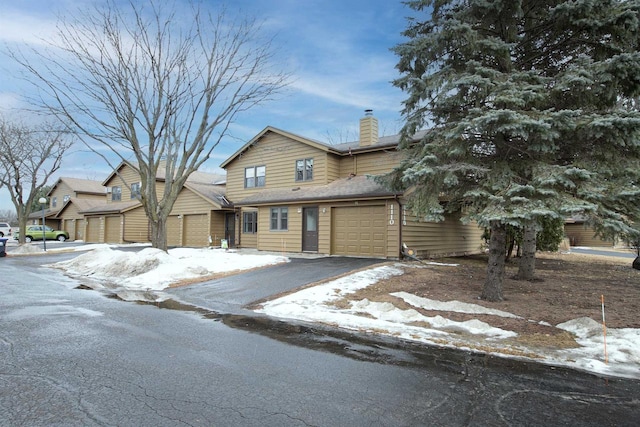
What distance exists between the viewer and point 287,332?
6.36 m

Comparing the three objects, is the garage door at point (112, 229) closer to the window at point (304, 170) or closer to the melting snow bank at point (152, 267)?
the melting snow bank at point (152, 267)

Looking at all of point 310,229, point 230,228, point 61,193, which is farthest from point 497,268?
point 61,193

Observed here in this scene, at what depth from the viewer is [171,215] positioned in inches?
1051

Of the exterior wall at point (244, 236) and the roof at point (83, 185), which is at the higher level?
the roof at point (83, 185)

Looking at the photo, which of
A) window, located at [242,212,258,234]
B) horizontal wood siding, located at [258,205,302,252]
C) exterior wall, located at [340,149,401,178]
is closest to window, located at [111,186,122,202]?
window, located at [242,212,258,234]

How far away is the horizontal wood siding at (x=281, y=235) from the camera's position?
18.7 meters

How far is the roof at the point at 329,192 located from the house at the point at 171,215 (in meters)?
4.15

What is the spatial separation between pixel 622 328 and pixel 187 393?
22.6 ft

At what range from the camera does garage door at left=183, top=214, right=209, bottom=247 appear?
2452 cm

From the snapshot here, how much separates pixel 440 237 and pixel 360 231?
4502mm

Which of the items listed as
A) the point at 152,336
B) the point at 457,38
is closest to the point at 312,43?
the point at 457,38

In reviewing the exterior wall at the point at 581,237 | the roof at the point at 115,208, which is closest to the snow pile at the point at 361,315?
the roof at the point at 115,208

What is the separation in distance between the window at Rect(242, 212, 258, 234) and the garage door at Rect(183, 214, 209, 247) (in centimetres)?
292

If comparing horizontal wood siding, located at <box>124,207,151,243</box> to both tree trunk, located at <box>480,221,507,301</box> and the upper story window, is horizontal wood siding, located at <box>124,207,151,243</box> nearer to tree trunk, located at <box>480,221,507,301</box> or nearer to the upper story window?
the upper story window
